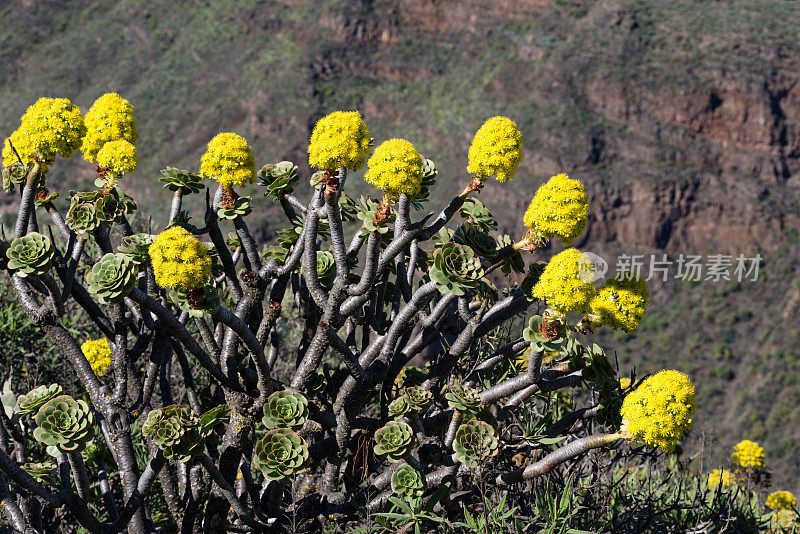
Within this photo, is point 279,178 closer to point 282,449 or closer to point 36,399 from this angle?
point 282,449

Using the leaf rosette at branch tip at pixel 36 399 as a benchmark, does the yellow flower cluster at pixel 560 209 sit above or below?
above

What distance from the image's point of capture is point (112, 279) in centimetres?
252

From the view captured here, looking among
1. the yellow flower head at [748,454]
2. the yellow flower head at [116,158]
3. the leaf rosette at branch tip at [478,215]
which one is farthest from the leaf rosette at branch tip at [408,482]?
the yellow flower head at [748,454]

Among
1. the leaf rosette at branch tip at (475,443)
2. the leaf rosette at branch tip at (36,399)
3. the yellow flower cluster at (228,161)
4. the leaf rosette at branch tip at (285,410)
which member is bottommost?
the leaf rosette at branch tip at (475,443)

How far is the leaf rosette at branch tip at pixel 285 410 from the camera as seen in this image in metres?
3.03

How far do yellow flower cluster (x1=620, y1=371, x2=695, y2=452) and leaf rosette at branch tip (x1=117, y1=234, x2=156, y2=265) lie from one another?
1.87m

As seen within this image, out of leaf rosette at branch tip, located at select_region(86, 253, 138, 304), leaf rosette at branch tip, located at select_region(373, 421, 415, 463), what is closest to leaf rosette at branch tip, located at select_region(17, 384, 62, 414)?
leaf rosette at branch tip, located at select_region(86, 253, 138, 304)

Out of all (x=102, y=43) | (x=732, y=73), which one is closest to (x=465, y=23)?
(x=732, y=73)

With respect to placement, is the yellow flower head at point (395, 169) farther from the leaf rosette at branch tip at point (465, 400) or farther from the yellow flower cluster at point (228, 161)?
the leaf rosette at branch tip at point (465, 400)

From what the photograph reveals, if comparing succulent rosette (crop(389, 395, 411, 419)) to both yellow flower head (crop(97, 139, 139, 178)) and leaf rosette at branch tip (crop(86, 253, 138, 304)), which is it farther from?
yellow flower head (crop(97, 139, 139, 178))

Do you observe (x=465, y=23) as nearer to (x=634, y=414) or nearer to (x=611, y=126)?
(x=611, y=126)

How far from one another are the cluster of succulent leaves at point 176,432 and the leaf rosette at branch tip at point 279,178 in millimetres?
1052

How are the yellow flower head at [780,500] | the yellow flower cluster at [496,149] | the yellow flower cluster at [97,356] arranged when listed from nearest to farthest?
the yellow flower cluster at [496,149] → the yellow flower cluster at [97,356] → the yellow flower head at [780,500]

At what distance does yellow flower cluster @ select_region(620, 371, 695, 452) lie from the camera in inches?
98.7
